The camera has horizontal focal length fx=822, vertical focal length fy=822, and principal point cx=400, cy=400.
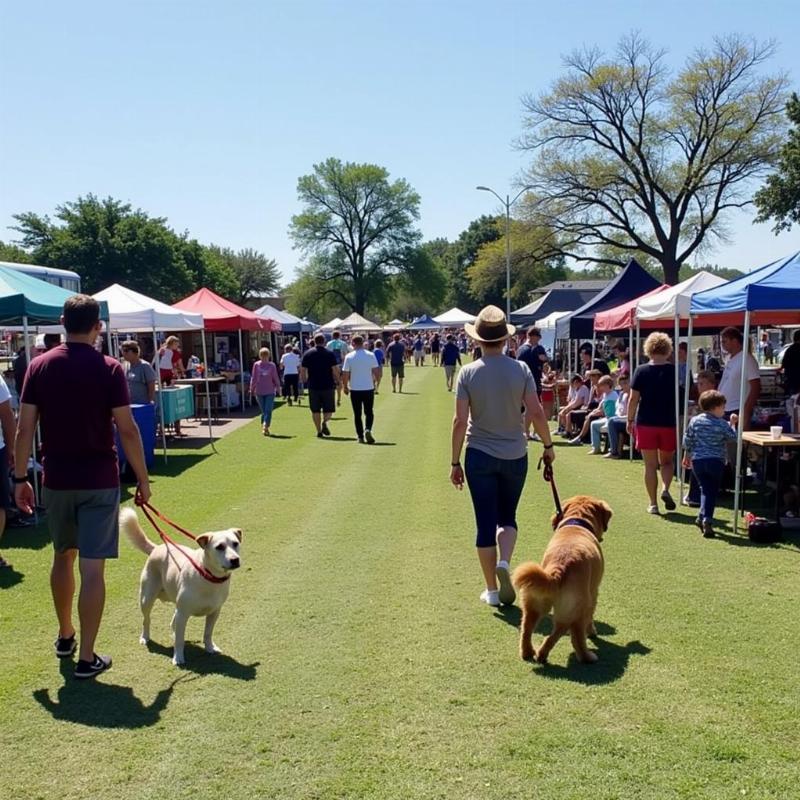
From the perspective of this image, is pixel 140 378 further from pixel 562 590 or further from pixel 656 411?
pixel 562 590

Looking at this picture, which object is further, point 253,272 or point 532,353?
point 253,272

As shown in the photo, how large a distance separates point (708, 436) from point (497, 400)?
3.53 metres

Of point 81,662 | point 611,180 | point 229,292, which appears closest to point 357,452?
point 81,662

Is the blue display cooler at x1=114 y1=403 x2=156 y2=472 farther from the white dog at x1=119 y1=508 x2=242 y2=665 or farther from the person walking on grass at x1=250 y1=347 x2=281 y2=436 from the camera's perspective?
the white dog at x1=119 y1=508 x2=242 y2=665

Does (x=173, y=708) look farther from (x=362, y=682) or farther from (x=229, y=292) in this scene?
(x=229, y=292)

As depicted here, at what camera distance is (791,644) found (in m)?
4.89

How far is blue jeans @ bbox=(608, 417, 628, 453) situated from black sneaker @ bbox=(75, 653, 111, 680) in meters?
9.99

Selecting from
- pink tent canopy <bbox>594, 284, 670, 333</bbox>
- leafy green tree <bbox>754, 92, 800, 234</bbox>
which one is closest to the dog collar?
pink tent canopy <bbox>594, 284, 670, 333</bbox>

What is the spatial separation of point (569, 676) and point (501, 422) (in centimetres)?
163

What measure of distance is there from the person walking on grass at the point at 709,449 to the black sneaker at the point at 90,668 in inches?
217

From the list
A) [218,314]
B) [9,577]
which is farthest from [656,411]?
[218,314]

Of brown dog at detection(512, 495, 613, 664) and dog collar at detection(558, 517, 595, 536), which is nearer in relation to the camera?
brown dog at detection(512, 495, 613, 664)

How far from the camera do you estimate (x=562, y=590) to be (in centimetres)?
446

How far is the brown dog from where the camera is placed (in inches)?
175
